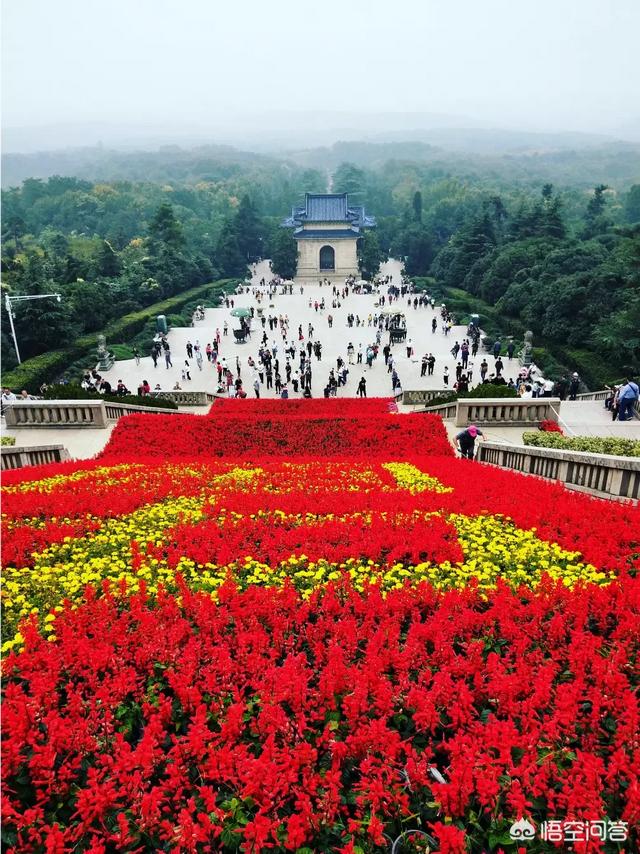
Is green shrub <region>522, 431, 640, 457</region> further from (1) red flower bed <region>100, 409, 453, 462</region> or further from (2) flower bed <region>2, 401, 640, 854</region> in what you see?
(2) flower bed <region>2, 401, 640, 854</region>

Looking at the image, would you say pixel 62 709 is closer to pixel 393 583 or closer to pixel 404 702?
pixel 404 702

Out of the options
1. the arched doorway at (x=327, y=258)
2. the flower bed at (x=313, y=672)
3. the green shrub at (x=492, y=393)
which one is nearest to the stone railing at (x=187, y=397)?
the green shrub at (x=492, y=393)

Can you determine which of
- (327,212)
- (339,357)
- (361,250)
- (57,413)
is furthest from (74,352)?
(327,212)

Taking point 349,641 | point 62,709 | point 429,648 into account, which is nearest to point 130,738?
point 62,709

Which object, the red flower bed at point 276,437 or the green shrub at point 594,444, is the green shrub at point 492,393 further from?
the green shrub at point 594,444

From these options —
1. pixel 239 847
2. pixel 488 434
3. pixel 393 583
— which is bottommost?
pixel 488 434

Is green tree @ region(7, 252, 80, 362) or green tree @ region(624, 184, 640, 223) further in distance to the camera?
green tree @ region(624, 184, 640, 223)

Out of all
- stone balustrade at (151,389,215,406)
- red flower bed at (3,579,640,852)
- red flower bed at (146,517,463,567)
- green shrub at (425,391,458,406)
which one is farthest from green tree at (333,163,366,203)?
red flower bed at (3,579,640,852)
